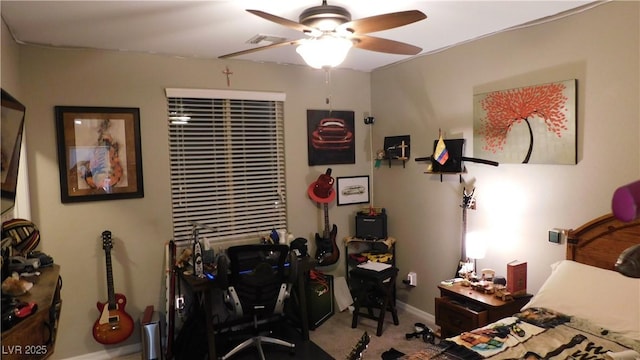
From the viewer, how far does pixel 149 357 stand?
3.21 metres

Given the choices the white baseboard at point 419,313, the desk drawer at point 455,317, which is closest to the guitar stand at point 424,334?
the white baseboard at point 419,313

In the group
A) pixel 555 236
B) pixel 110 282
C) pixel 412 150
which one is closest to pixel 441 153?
pixel 412 150

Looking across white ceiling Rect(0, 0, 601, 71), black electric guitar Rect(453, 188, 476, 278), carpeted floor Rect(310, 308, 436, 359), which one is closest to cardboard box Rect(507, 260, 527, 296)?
black electric guitar Rect(453, 188, 476, 278)

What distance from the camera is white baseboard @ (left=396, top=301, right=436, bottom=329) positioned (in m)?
3.85

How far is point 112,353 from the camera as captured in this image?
3.39 meters

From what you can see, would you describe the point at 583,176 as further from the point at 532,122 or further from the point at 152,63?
the point at 152,63

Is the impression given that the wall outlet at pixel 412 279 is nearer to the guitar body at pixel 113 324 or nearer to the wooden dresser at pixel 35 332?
the guitar body at pixel 113 324

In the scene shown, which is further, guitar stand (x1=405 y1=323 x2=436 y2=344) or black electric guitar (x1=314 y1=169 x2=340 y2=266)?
black electric guitar (x1=314 y1=169 x2=340 y2=266)

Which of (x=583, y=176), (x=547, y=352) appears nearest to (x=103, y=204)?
(x=547, y=352)

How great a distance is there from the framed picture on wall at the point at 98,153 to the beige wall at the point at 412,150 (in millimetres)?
69

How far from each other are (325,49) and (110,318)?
2.82 m

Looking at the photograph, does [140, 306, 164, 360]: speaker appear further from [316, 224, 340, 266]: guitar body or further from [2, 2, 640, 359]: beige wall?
[316, 224, 340, 266]: guitar body

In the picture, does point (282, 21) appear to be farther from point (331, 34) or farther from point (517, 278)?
point (517, 278)

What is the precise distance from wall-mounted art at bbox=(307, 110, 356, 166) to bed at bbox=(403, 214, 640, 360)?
2.33 metres
